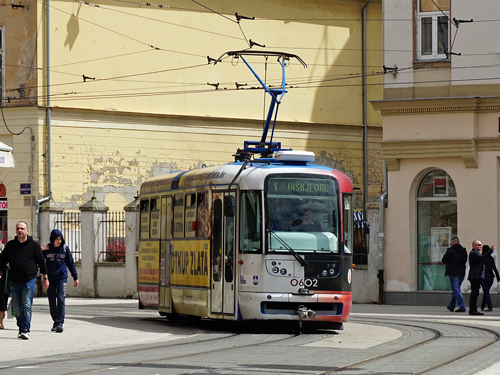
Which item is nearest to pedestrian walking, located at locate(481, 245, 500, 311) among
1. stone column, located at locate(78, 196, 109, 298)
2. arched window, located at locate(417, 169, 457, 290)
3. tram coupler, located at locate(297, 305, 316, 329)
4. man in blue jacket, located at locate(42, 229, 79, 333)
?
arched window, located at locate(417, 169, 457, 290)

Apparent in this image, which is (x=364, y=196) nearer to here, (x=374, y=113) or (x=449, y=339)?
(x=374, y=113)

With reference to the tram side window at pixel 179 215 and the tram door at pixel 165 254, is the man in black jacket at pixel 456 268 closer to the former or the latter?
the tram door at pixel 165 254

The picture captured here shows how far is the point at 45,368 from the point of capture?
37.9 feet

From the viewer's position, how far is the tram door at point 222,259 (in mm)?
16578

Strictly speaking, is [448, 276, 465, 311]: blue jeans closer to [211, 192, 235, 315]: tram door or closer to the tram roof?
the tram roof

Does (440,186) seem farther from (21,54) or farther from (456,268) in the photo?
(21,54)

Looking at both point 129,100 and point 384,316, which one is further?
point 129,100

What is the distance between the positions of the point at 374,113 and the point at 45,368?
2860cm

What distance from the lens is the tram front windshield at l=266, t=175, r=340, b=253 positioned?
16234 millimetres

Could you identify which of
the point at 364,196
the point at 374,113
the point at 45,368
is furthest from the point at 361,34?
the point at 45,368

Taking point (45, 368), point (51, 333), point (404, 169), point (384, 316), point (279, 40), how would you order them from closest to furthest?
1. point (45, 368)
2. point (51, 333)
3. point (384, 316)
4. point (404, 169)
5. point (279, 40)

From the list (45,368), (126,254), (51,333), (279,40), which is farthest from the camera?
(279,40)

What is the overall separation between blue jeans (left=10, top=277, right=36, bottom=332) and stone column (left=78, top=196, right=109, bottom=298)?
14660 millimetres

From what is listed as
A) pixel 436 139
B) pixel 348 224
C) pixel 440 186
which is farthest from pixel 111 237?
pixel 348 224
